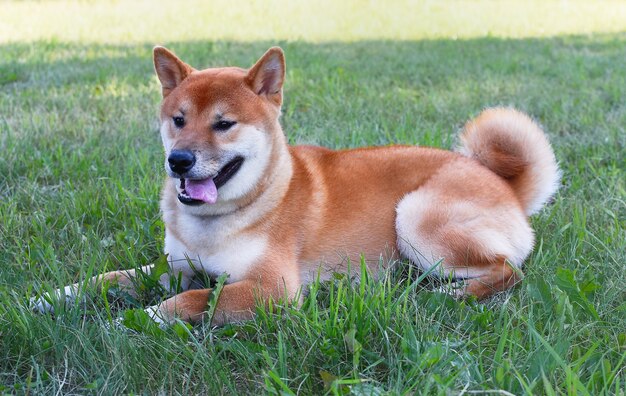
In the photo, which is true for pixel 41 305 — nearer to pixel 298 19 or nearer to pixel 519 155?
pixel 519 155

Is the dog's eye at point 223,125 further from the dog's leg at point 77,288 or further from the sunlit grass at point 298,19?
the sunlit grass at point 298,19

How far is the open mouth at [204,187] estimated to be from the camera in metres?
2.64

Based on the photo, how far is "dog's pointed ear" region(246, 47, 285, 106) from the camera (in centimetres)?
283

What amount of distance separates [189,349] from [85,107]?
392 centimetres

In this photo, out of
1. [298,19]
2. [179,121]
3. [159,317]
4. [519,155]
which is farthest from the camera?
[298,19]

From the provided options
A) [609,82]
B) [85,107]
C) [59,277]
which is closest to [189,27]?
[85,107]

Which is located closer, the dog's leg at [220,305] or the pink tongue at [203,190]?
the dog's leg at [220,305]

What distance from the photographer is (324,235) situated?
2.92 metres

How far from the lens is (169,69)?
294 cm

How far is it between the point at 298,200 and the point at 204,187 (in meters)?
0.44

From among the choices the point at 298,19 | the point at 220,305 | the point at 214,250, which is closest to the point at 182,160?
the point at 214,250

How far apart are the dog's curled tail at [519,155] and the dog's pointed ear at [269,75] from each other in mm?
996

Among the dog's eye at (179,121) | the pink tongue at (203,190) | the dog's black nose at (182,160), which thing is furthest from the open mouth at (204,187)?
the dog's eye at (179,121)

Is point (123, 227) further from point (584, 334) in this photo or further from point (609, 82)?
point (609, 82)
